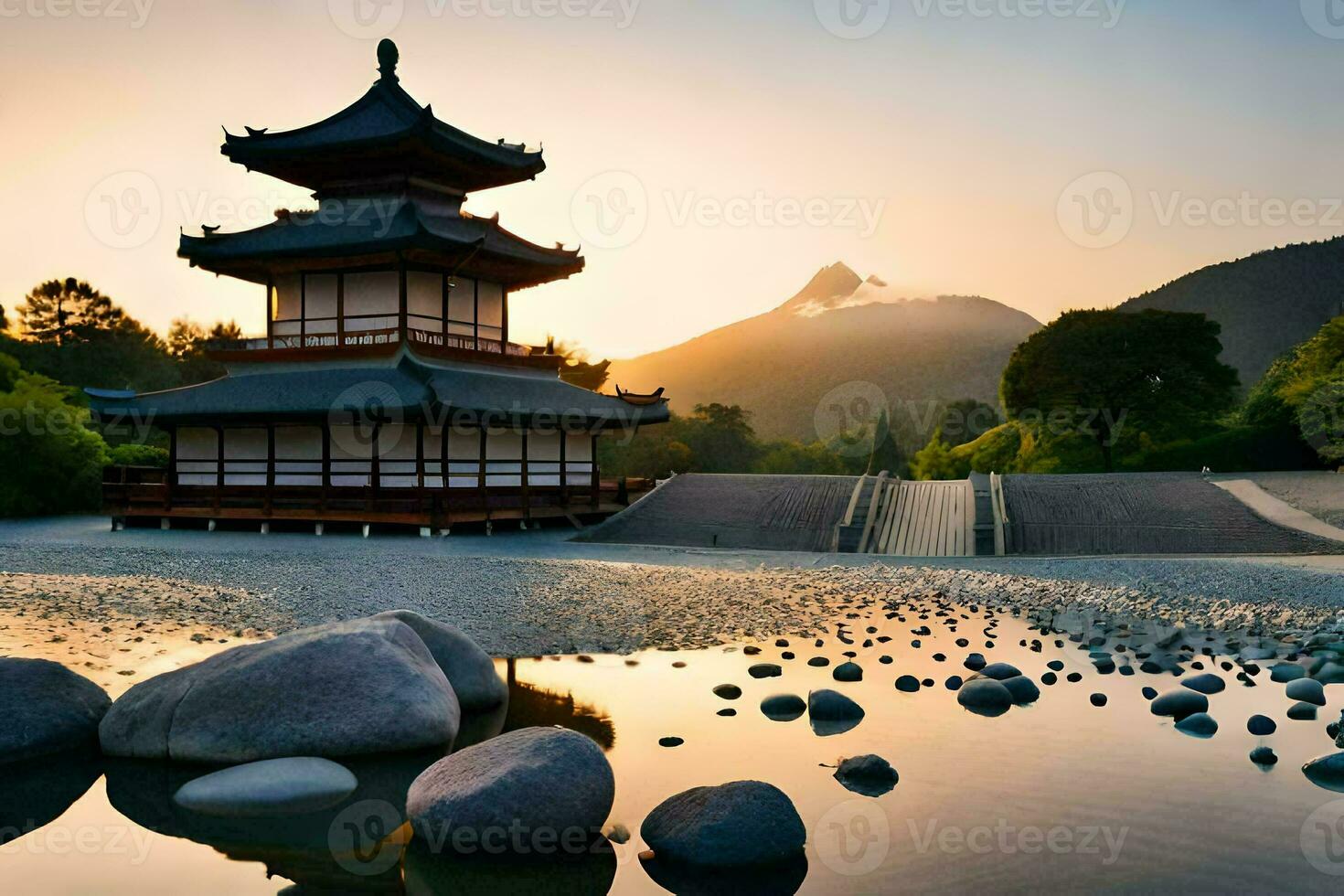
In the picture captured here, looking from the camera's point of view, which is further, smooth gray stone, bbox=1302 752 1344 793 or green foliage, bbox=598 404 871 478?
green foliage, bbox=598 404 871 478

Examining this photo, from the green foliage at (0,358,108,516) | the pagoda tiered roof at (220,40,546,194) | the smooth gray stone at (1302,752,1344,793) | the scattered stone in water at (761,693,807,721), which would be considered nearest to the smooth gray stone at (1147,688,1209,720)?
the smooth gray stone at (1302,752,1344,793)

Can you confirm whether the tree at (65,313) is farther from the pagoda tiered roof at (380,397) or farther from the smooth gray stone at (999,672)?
the smooth gray stone at (999,672)

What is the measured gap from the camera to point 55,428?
31594mm

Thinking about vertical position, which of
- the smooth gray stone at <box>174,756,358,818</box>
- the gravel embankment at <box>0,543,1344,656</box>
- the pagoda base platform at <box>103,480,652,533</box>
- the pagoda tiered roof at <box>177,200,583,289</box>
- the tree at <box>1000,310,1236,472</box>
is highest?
the pagoda tiered roof at <box>177,200,583,289</box>

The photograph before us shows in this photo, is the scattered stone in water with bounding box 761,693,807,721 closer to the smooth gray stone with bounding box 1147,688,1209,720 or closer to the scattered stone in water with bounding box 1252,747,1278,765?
the smooth gray stone with bounding box 1147,688,1209,720

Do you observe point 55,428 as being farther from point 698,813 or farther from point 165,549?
point 698,813

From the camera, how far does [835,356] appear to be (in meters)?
131

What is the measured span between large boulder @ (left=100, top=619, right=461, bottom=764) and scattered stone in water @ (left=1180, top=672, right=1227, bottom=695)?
7175mm

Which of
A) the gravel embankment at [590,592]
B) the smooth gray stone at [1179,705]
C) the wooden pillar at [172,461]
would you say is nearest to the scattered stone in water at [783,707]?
the gravel embankment at [590,592]

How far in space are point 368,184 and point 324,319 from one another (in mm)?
3885

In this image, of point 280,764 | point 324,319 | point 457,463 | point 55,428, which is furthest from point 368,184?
point 280,764

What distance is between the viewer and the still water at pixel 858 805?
6172mm

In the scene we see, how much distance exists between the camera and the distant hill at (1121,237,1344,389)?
272 ft

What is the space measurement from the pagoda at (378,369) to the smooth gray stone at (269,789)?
1716 cm
